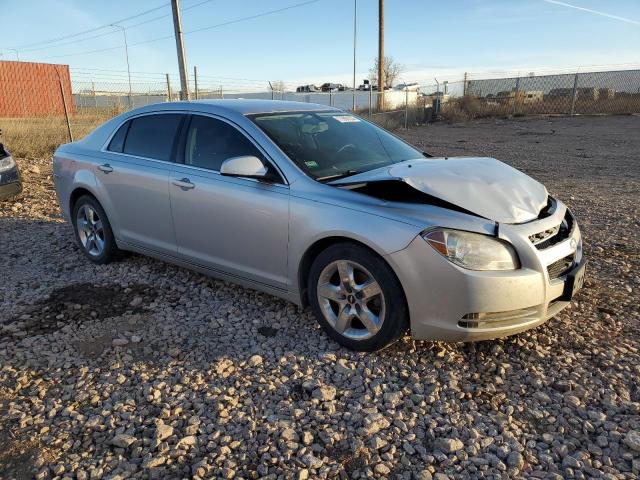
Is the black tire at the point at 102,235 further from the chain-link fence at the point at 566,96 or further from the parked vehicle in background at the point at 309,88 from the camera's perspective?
the parked vehicle in background at the point at 309,88

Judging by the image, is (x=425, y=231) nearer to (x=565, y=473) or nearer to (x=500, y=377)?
(x=500, y=377)

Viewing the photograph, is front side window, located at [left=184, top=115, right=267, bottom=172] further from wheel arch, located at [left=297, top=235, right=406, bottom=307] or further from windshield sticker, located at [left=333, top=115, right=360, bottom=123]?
windshield sticker, located at [left=333, top=115, right=360, bottom=123]

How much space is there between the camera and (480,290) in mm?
2869

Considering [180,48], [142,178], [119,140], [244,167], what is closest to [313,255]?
[244,167]

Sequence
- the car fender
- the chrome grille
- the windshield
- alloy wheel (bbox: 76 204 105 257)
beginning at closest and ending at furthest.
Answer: the car fender < the chrome grille < the windshield < alloy wheel (bbox: 76 204 105 257)

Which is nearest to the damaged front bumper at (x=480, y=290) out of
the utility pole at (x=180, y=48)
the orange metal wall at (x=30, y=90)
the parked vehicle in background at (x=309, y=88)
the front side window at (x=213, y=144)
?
the front side window at (x=213, y=144)

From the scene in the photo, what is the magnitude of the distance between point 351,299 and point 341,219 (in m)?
0.52

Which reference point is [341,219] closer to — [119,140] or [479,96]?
[119,140]

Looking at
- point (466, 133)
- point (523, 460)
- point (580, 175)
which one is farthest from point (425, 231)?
point (466, 133)

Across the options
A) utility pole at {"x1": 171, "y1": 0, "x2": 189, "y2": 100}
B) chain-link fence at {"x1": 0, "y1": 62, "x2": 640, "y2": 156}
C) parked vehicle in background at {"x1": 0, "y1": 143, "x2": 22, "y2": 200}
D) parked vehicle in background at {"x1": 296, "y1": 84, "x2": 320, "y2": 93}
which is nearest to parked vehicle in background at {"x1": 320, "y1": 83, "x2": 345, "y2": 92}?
parked vehicle in background at {"x1": 296, "y1": 84, "x2": 320, "y2": 93}

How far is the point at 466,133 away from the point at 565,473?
20.5 m

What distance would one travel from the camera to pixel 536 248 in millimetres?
3020

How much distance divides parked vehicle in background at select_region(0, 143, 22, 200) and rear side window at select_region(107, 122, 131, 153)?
3.24 metres

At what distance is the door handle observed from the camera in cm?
402
